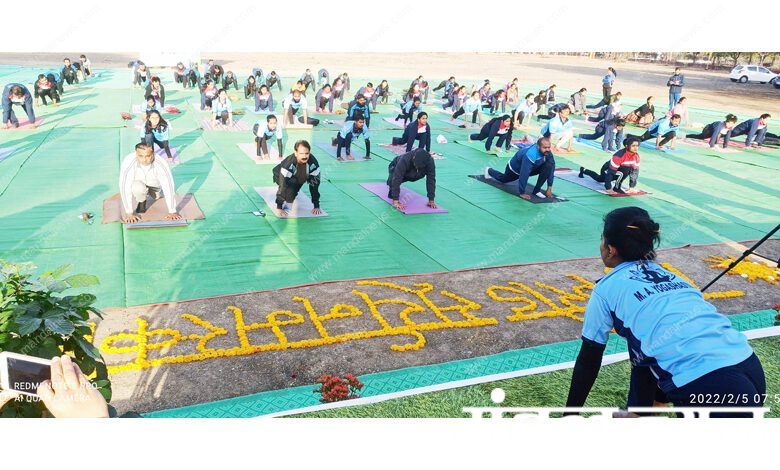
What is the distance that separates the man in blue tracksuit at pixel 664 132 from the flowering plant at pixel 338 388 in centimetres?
1556

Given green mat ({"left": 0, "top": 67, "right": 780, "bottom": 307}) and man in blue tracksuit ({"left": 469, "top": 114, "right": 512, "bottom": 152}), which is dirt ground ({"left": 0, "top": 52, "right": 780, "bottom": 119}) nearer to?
man in blue tracksuit ({"left": 469, "top": 114, "right": 512, "bottom": 152})

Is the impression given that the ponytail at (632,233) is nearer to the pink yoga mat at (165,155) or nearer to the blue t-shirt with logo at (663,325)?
the blue t-shirt with logo at (663,325)

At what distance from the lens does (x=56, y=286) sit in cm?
283

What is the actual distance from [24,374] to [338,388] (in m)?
3.06

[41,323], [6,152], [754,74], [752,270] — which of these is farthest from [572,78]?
[41,323]

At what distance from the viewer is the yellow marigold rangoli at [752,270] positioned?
8.18m

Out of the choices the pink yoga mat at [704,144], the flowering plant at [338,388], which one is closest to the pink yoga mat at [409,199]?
the flowering plant at [338,388]

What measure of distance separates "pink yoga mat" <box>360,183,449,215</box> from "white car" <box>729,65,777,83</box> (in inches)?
1706

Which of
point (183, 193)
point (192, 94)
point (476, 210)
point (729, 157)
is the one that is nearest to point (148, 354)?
point (183, 193)

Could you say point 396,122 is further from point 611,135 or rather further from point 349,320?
point 349,320

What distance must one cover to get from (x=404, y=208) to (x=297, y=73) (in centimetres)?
2565

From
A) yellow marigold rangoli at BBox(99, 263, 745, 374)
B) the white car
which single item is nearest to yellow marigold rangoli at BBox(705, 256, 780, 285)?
yellow marigold rangoli at BBox(99, 263, 745, 374)

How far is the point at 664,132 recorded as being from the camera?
57.7 ft

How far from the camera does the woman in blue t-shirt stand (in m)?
2.70
